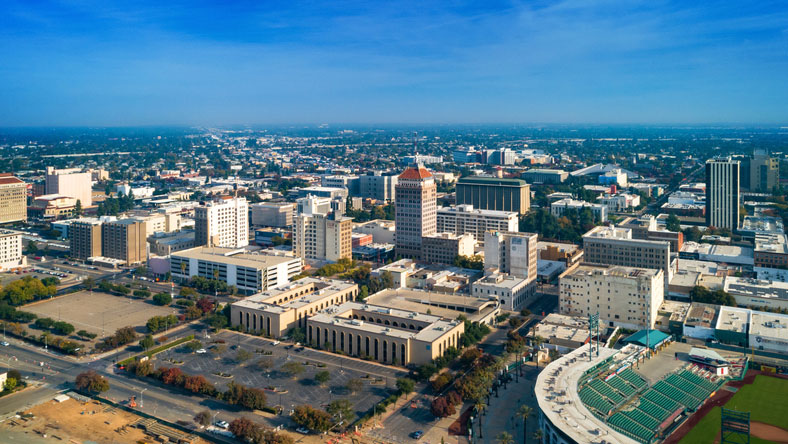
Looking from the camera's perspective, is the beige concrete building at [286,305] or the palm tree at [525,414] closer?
the palm tree at [525,414]

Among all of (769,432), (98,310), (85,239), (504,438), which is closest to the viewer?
(504,438)

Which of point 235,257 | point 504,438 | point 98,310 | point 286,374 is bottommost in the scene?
point 286,374

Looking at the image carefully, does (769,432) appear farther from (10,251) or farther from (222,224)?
(10,251)

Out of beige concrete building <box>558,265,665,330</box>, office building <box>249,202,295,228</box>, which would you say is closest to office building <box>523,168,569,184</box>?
office building <box>249,202,295,228</box>

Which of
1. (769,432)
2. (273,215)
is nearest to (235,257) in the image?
(273,215)

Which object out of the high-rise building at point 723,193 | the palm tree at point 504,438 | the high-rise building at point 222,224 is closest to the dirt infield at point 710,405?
the palm tree at point 504,438

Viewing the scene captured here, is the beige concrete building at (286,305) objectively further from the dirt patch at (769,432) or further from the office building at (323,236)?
the dirt patch at (769,432)
